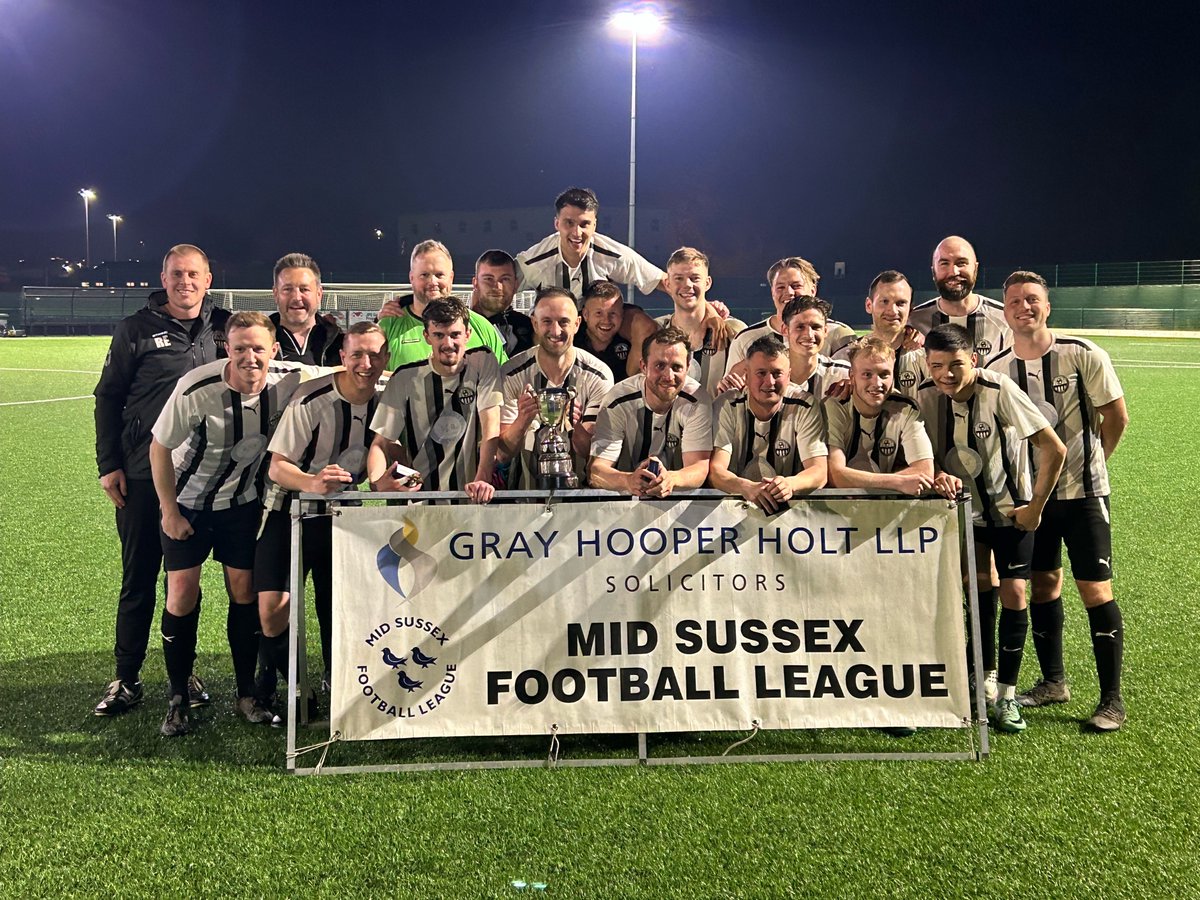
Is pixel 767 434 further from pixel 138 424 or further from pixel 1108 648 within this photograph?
pixel 138 424

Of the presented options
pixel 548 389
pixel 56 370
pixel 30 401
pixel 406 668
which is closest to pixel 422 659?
pixel 406 668

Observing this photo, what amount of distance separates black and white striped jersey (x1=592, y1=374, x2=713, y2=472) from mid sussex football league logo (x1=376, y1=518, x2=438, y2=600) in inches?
30.5

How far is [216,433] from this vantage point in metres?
3.86

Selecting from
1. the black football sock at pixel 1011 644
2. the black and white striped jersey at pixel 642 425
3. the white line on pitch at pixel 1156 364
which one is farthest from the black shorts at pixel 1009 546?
the white line on pitch at pixel 1156 364

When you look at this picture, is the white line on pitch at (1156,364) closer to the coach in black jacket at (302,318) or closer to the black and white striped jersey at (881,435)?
the black and white striped jersey at (881,435)

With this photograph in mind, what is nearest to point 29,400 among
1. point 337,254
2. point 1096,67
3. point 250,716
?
point 250,716

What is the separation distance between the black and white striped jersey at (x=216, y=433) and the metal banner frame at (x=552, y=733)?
45 cm

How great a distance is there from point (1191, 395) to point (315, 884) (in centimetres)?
1683

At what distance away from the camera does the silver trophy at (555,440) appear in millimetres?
3604

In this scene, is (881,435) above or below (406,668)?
above

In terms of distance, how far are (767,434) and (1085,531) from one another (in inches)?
53.3

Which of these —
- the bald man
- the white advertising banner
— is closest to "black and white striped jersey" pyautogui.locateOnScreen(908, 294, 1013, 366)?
the bald man

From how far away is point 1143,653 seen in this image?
462cm

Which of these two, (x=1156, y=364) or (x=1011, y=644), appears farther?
(x=1156, y=364)
